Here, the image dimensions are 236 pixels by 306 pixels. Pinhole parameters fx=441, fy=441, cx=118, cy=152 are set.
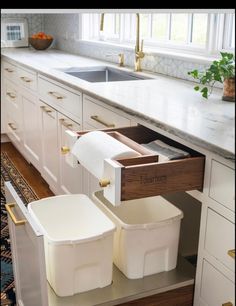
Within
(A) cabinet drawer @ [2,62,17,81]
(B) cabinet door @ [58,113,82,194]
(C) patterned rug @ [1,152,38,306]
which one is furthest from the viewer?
(A) cabinet drawer @ [2,62,17,81]

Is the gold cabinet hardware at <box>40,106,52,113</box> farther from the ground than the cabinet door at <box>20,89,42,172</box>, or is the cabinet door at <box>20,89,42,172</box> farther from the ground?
the gold cabinet hardware at <box>40,106,52,113</box>

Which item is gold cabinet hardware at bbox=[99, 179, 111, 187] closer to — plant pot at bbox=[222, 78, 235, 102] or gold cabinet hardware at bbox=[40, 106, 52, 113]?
plant pot at bbox=[222, 78, 235, 102]

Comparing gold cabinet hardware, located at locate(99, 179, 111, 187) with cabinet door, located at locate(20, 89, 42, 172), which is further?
cabinet door, located at locate(20, 89, 42, 172)

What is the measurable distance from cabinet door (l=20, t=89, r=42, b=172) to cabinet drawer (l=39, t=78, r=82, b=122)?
26 cm

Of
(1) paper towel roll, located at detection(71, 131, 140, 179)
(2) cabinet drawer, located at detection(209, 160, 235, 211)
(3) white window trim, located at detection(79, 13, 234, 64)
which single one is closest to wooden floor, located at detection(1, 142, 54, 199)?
(3) white window trim, located at detection(79, 13, 234, 64)

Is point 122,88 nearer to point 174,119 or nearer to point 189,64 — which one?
point 189,64

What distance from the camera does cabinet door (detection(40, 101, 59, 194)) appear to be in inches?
112

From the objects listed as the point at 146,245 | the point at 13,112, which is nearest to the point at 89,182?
the point at 146,245

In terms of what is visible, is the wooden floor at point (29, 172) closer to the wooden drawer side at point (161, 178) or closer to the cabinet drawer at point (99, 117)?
the cabinet drawer at point (99, 117)

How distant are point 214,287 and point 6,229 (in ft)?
4.99

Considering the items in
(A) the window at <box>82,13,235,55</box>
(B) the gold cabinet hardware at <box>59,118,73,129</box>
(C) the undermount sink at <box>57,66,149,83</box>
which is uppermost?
(A) the window at <box>82,13,235,55</box>

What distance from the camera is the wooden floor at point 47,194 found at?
1.51m

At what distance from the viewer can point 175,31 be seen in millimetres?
2789
